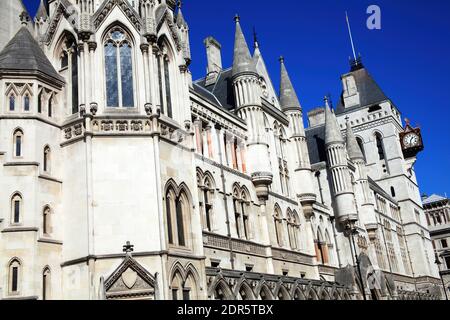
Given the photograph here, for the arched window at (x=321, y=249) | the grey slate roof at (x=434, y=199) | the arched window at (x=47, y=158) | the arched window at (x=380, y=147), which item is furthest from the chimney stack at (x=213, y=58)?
the grey slate roof at (x=434, y=199)

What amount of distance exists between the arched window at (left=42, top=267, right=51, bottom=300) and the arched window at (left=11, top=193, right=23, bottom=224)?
6.73 ft

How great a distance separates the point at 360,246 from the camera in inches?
1848

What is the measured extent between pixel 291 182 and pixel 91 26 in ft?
64.6

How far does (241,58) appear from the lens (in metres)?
34.4

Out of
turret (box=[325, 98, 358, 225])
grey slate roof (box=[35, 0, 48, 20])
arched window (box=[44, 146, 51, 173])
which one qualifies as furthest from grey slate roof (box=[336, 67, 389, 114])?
arched window (box=[44, 146, 51, 173])

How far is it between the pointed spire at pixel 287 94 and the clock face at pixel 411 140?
36.7m

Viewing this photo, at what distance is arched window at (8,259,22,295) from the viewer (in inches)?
727

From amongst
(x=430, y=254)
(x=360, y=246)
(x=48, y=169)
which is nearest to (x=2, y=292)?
(x=48, y=169)

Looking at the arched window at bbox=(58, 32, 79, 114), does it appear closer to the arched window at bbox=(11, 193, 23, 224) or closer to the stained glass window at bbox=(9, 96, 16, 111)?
the stained glass window at bbox=(9, 96, 16, 111)

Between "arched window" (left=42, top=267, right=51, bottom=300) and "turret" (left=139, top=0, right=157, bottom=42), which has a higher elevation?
"turret" (left=139, top=0, right=157, bottom=42)

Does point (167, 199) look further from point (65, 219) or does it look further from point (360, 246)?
point (360, 246)

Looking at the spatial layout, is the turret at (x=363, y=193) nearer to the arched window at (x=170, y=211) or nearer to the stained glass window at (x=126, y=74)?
the arched window at (x=170, y=211)

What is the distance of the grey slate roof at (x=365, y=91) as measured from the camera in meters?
Answer: 72.8

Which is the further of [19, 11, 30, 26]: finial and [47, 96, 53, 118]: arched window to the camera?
[19, 11, 30, 26]: finial
